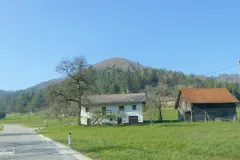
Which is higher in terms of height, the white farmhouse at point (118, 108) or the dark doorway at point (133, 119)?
the white farmhouse at point (118, 108)

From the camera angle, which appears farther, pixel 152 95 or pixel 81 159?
pixel 152 95

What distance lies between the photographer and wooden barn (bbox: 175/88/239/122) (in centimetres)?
6506

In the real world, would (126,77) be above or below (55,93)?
above

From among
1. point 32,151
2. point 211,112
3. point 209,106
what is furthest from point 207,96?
point 32,151

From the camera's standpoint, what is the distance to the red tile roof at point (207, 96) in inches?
2594

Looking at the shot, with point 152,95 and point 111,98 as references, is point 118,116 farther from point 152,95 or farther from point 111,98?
point 152,95

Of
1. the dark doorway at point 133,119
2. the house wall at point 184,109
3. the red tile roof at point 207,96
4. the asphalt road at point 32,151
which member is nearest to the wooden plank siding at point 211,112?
the house wall at point 184,109

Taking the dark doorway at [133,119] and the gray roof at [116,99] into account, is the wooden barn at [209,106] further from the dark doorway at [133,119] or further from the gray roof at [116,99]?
the dark doorway at [133,119]

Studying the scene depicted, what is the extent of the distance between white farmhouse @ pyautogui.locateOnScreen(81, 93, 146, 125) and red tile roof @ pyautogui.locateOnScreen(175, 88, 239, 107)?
912cm

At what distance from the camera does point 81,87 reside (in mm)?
60781

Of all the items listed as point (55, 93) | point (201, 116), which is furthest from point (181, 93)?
point (55, 93)

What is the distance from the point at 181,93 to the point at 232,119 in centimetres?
1265

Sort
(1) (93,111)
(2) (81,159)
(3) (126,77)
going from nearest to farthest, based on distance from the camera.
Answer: (2) (81,159) → (1) (93,111) → (3) (126,77)

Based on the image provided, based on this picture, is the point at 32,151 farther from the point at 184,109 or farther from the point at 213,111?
the point at 184,109
